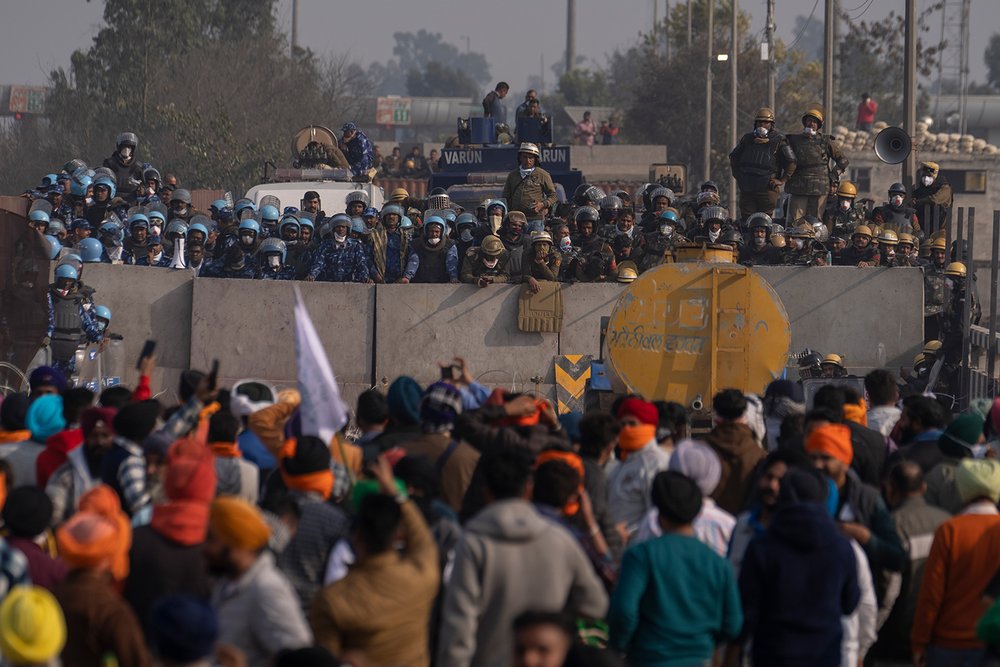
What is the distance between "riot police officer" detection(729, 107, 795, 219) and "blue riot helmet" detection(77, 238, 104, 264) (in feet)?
27.1

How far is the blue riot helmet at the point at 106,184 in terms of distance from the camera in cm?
2372

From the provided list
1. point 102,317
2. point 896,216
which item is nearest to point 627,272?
point 896,216

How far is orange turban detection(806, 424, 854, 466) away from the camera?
8852mm

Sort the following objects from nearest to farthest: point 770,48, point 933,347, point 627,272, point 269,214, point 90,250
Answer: point 933,347, point 627,272, point 90,250, point 269,214, point 770,48

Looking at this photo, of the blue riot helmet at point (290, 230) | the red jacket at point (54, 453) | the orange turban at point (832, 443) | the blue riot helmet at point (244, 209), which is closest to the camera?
the orange turban at point (832, 443)

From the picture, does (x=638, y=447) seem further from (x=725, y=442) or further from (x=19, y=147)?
(x=19, y=147)

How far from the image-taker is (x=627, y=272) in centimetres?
2022

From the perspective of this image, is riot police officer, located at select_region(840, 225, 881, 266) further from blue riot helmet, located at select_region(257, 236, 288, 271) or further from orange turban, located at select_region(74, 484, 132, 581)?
orange turban, located at select_region(74, 484, 132, 581)

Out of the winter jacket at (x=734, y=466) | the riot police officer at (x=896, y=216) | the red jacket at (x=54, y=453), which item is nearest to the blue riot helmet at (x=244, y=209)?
the riot police officer at (x=896, y=216)

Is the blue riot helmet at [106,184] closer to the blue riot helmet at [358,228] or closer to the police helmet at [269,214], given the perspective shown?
the police helmet at [269,214]

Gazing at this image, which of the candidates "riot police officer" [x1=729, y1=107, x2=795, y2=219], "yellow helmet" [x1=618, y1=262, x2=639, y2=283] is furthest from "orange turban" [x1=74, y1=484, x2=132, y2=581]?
"riot police officer" [x1=729, y1=107, x2=795, y2=219]

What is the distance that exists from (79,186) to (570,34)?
10108cm

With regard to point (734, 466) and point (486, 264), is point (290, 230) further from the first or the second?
point (734, 466)

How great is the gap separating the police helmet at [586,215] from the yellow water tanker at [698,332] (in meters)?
7.09
